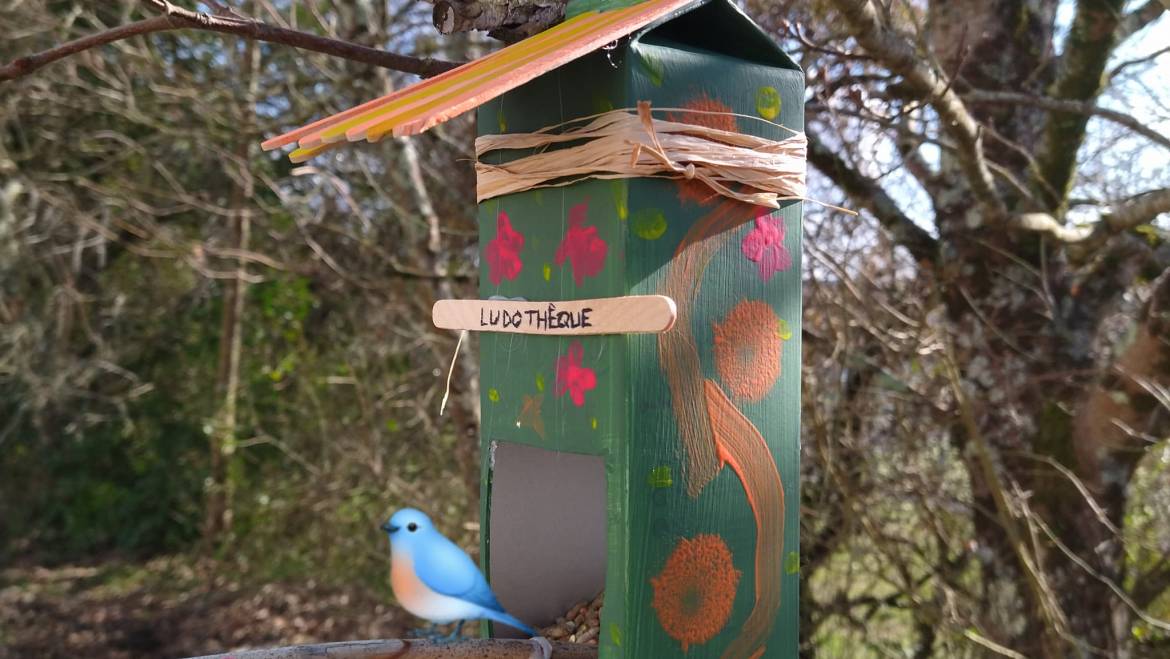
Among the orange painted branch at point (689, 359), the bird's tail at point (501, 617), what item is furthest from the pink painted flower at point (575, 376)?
the bird's tail at point (501, 617)

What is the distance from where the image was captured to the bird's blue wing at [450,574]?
1511mm

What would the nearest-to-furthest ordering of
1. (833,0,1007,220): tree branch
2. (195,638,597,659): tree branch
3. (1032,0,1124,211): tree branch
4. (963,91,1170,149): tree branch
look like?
1. (195,638,597,659): tree branch
2. (833,0,1007,220): tree branch
3. (963,91,1170,149): tree branch
4. (1032,0,1124,211): tree branch

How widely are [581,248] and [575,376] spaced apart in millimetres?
175

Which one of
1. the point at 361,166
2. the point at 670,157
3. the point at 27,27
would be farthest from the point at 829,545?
the point at 27,27

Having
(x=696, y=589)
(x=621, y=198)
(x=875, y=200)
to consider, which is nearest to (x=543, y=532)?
(x=696, y=589)

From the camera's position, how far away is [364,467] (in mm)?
5488


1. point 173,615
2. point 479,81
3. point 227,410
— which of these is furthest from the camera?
point 227,410

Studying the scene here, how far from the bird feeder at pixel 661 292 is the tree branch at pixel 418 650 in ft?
0.65

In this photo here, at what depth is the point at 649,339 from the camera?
4.32 feet

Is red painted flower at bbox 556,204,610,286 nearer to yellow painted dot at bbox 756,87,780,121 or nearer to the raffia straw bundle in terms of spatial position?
the raffia straw bundle

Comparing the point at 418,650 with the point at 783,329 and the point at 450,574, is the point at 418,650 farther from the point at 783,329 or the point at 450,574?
the point at 783,329

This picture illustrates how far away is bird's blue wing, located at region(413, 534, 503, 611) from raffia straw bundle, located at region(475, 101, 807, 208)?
561 mm

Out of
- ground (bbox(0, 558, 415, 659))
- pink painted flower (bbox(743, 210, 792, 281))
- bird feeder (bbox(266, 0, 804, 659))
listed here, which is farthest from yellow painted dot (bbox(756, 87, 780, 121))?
ground (bbox(0, 558, 415, 659))

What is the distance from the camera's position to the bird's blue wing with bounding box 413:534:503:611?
1511mm
